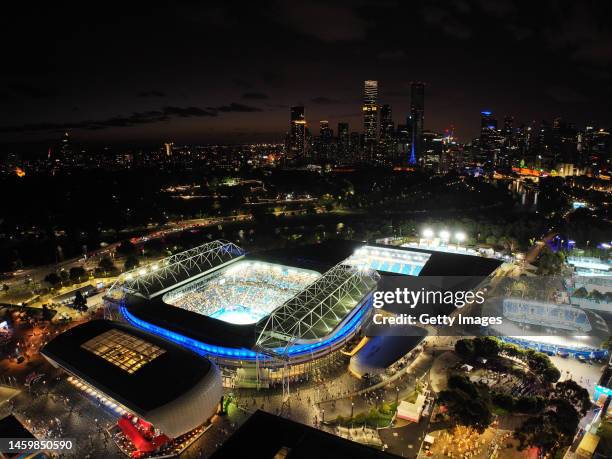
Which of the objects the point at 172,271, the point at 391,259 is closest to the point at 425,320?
the point at 391,259

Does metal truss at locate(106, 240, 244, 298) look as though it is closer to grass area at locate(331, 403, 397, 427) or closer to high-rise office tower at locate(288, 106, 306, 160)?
grass area at locate(331, 403, 397, 427)

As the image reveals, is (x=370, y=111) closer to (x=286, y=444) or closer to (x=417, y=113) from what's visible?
(x=417, y=113)

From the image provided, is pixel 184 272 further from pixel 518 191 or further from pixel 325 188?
pixel 518 191

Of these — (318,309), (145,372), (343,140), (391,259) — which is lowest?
(145,372)

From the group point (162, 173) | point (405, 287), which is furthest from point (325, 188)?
point (405, 287)

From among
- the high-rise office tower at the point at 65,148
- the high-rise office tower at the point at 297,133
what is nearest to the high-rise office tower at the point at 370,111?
the high-rise office tower at the point at 297,133

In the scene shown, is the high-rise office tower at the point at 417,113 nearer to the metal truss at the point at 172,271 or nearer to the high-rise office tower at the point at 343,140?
the high-rise office tower at the point at 343,140
